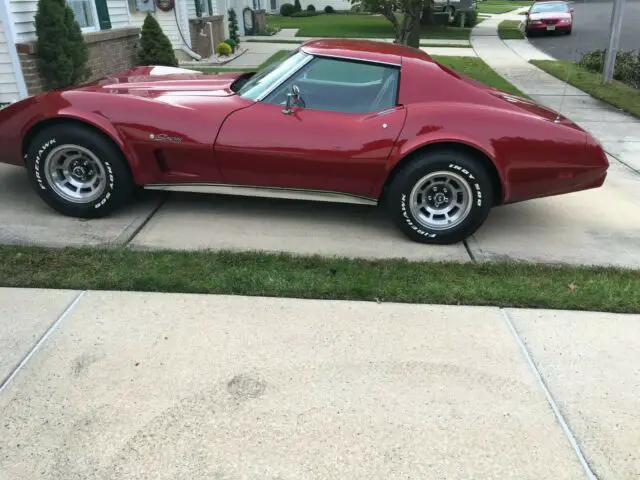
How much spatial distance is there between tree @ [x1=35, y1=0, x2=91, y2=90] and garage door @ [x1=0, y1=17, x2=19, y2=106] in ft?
1.35

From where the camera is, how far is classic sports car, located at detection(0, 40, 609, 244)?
4.16 meters

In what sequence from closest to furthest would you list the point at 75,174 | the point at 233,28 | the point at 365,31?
the point at 75,174 → the point at 233,28 → the point at 365,31

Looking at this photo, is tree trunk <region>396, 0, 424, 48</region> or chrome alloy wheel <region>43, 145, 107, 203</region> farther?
tree trunk <region>396, 0, 424, 48</region>

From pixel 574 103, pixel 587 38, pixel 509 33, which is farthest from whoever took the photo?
pixel 509 33

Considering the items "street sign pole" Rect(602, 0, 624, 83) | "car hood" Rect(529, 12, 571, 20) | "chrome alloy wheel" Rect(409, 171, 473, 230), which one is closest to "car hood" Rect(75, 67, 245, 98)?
"chrome alloy wheel" Rect(409, 171, 473, 230)

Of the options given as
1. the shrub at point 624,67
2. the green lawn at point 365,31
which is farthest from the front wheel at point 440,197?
the green lawn at point 365,31

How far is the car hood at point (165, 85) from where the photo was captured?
4.46 metres

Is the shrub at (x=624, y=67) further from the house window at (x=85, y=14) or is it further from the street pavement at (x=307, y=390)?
the street pavement at (x=307, y=390)

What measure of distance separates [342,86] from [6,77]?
17.5 ft

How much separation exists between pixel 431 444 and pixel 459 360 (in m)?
0.67

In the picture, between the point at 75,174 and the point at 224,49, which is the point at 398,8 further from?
the point at 75,174

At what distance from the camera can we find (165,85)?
15.2 feet

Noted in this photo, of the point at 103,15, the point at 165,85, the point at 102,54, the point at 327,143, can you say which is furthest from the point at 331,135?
the point at 103,15

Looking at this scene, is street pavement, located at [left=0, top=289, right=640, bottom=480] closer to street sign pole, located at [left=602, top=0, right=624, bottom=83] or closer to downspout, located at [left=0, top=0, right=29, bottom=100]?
downspout, located at [left=0, top=0, right=29, bottom=100]
